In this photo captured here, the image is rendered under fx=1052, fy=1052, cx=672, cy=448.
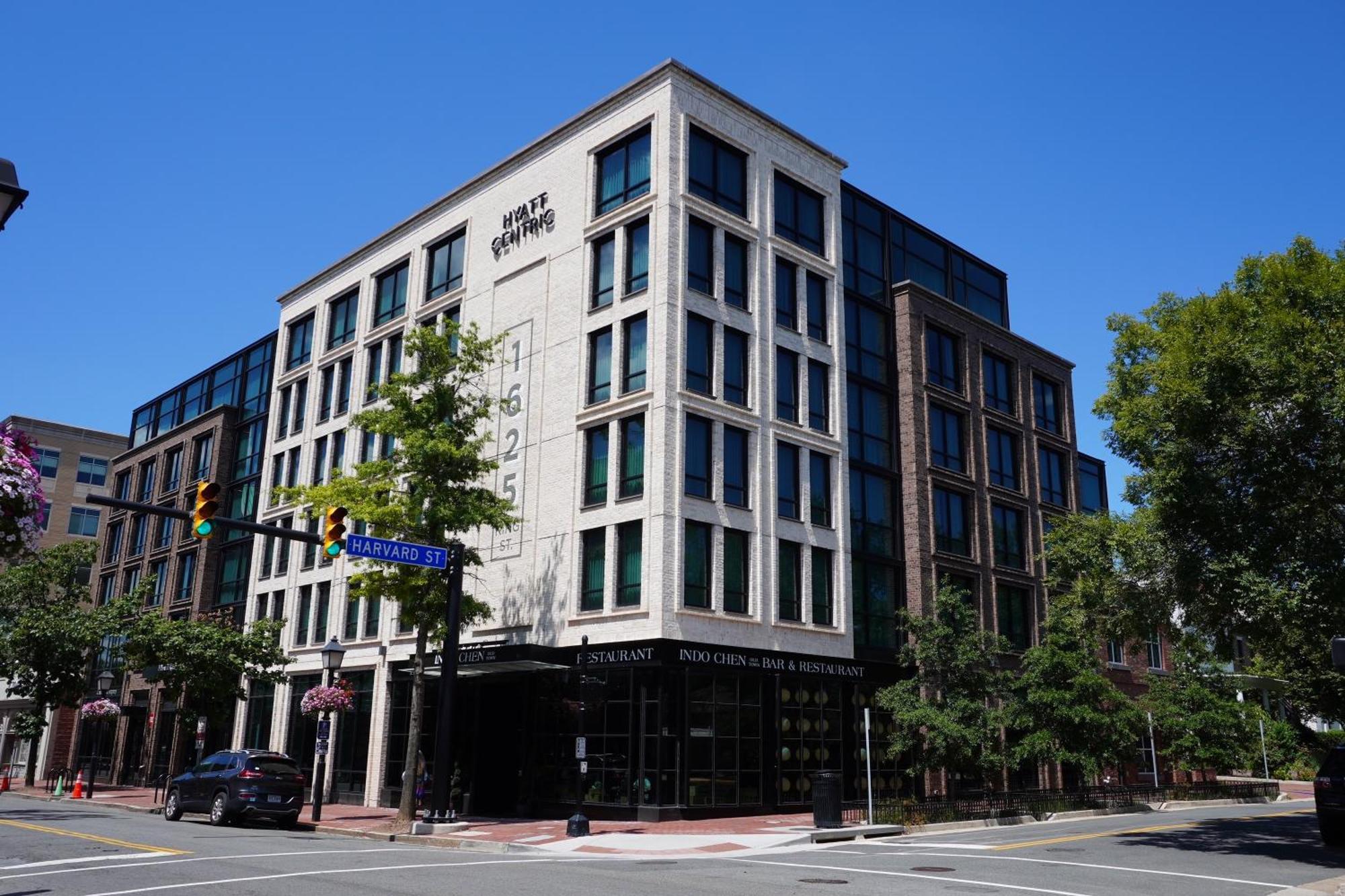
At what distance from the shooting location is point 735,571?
32.2 m

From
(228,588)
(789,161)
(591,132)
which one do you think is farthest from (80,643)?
(789,161)

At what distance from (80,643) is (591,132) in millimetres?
32518

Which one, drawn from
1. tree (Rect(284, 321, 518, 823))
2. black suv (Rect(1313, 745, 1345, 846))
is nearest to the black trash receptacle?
black suv (Rect(1313, 745, 1345, 846))

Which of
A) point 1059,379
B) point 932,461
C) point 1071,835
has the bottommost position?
point 1071,835

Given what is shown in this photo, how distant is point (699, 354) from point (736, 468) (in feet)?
12.2

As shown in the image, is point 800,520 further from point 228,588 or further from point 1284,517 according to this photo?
point 228,588

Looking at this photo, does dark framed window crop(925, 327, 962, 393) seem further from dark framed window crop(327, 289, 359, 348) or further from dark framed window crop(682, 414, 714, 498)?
dark framed window crop(327, 289, 359, 348)

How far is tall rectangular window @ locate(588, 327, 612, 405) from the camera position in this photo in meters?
33.4

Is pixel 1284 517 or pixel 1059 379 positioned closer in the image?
pixel 1284 517

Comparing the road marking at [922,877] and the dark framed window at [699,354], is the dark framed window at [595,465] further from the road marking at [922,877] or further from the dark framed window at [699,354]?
the road marking at [922,877]

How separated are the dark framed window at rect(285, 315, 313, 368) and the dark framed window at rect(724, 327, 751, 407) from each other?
80.7ft

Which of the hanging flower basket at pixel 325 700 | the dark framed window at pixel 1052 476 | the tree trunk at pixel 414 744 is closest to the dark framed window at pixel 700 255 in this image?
the tree trunk at pixel 414 744

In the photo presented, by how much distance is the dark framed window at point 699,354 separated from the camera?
3238 cm

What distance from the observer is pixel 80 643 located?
4688 centimetres
